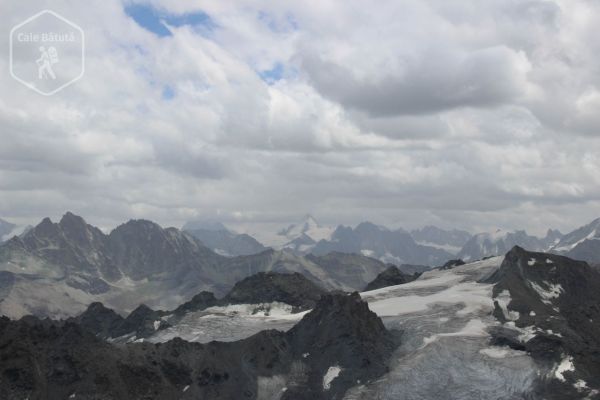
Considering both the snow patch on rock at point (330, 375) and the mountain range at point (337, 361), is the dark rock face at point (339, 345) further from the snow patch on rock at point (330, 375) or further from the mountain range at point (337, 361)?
the snow patch on rock at point (330, 375)

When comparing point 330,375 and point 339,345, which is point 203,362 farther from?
point 339,345

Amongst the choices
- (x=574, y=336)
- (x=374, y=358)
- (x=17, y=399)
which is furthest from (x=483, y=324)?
(x=17, y=399)

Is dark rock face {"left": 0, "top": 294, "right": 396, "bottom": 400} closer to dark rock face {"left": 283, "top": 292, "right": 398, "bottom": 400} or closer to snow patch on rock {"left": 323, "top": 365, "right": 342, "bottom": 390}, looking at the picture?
dark rock face {"left": 283, "top": 292, "right": 398, "bottom": 400}

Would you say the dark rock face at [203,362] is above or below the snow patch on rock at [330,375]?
above

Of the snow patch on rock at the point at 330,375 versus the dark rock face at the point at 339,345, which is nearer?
the dark rock face at the point at 339,345

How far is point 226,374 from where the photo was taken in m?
177

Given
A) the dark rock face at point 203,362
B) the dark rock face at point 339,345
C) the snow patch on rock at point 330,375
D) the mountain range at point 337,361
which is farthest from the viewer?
the snow patch on rock at point 330,375

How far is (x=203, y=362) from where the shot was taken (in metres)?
178

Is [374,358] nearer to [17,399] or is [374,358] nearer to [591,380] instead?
[591,380]

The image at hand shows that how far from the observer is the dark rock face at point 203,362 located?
477ft

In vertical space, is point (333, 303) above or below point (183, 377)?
above

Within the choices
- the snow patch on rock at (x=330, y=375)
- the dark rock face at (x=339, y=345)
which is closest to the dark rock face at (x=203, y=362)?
the dark rock face at (x=339, y=345)

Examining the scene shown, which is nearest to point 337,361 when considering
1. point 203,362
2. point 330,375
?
point 330,375

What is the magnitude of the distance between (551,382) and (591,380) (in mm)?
8034
